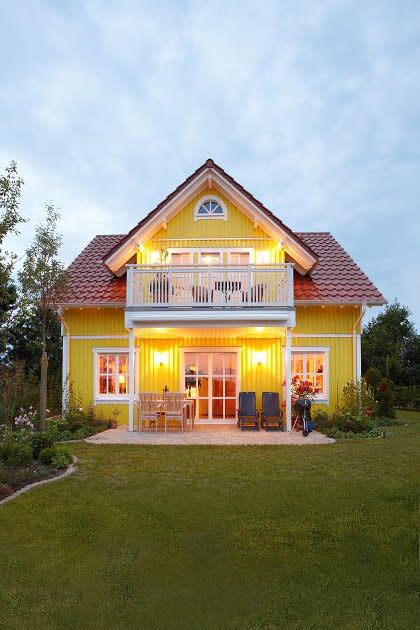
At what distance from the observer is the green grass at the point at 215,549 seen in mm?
4141

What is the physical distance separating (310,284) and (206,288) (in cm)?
366

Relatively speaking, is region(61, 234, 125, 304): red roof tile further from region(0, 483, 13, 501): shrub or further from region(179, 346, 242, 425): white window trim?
region(0, 483, 13, 501): shrub

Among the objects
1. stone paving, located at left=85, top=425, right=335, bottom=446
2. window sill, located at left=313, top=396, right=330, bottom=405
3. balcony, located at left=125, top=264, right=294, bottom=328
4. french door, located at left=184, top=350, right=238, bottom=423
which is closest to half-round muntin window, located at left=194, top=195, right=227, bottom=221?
balcony, located at left=125, top=264, right=294, bottom=328

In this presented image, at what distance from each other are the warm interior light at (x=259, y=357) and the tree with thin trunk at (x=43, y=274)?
19.8 feet

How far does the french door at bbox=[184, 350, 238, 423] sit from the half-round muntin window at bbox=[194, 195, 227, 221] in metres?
4.12

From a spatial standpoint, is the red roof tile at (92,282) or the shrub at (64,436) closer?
the shrub at (64,436)

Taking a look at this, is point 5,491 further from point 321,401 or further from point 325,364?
point 325,364

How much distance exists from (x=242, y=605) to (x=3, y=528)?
120 inches

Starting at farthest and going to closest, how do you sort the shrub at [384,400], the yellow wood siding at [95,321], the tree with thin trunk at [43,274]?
the shrub at [384,400], the yellow wood siding at [95,321], the tree with thin trunk at [43,274]

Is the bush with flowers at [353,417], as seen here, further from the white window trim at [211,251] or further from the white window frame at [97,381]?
the white window frame at [97,381]

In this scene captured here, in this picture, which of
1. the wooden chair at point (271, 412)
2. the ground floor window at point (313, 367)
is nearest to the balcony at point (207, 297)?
the wooden chair at point (271, 412)

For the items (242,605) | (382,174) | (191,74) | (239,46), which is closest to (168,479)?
(242,605)

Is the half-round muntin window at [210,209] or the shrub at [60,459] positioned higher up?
the half-round muntin window at [210,209]

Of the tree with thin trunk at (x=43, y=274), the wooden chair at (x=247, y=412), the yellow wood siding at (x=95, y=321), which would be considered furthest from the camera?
the yellow wood siding at (x=95, y=321)
